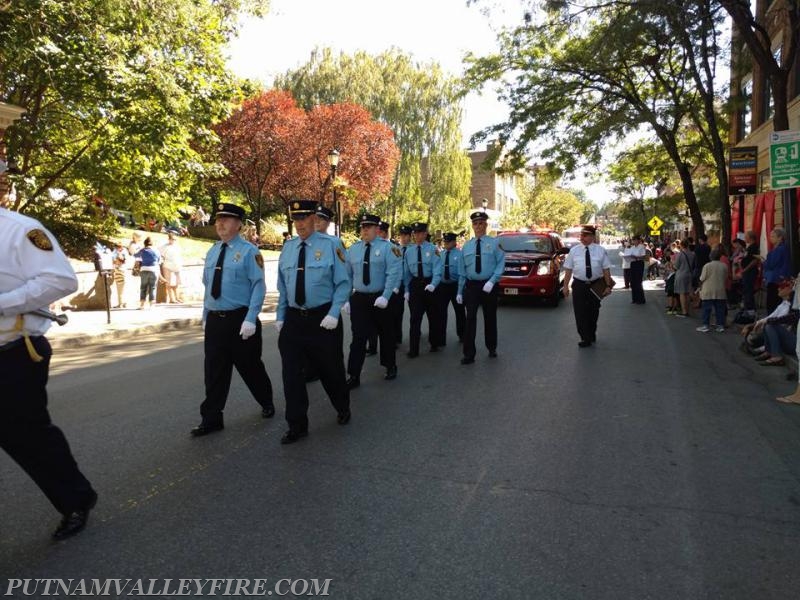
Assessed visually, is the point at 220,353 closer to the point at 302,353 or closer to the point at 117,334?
the point at 302,353

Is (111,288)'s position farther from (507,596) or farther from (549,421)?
(507,596)

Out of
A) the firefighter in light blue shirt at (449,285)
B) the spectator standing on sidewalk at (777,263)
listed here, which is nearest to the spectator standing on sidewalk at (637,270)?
the spectator standing on sidewalk at (777,263)

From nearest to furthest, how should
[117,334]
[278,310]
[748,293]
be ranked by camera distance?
[278,310] < [117,334] < [748,293]

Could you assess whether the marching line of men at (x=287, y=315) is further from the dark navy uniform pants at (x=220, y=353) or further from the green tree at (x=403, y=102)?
the green tree at (x=403, y=102)

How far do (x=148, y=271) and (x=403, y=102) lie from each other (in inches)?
1028

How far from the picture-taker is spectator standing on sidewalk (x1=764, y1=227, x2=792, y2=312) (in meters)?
10.6

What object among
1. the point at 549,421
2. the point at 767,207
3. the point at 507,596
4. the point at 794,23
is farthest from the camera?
the point at 767,207

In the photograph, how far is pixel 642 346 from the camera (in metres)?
9.55

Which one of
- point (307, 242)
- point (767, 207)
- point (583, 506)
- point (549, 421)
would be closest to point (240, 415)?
point (307, 242)

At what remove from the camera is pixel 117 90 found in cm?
1230

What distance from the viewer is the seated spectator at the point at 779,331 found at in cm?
769

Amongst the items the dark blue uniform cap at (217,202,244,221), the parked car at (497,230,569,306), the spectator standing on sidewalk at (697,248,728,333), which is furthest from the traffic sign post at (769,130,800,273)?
the dark blue uniform cap at (217,202,244,221)

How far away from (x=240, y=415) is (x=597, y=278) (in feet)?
19.6

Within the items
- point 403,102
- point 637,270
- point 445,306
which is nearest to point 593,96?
point 637,270
